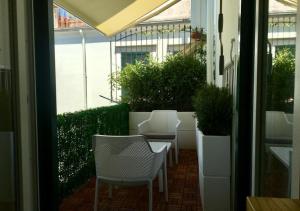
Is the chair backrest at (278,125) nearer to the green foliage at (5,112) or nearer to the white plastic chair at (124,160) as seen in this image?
the white plastic chair at (124,160)

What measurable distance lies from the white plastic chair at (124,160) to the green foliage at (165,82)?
3.32 metres

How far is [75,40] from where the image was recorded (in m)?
8.10

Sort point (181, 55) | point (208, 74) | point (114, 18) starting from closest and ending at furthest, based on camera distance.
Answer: point (114, 18), point (208, 74), point (181, 55)

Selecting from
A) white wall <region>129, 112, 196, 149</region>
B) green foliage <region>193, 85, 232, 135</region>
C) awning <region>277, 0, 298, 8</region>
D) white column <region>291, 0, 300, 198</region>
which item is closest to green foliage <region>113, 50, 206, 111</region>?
white wall <region>129, 112, 196, 149</region>

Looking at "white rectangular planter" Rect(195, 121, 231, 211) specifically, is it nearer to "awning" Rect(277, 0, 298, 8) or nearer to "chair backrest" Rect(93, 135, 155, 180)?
"chair backrest" Rect(93, 135, 155, 180)

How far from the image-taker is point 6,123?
167 centimetres

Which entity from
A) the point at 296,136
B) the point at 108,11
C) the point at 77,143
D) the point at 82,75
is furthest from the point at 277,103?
the point at 82,75

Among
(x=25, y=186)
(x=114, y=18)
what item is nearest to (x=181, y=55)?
(x=114, y=18)

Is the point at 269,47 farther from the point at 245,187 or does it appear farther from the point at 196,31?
the point at 196,31

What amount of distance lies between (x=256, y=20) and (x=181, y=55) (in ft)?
13.9

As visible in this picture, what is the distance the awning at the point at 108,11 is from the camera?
3.46 metres

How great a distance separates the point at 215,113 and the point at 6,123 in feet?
5.63

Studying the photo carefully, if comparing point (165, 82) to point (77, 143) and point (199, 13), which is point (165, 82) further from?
point (77, 143)

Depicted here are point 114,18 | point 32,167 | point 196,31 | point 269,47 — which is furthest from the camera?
point 196,31
